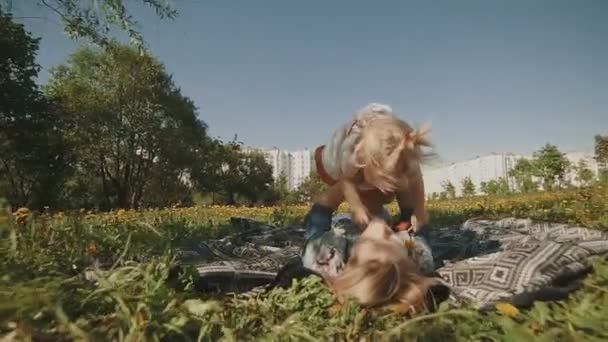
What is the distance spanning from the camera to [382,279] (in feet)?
6.40

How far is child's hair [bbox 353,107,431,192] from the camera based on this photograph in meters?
2.32

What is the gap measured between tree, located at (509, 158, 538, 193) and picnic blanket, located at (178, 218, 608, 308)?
13.2 metres

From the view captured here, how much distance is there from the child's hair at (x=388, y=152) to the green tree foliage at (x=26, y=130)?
57.9 feet

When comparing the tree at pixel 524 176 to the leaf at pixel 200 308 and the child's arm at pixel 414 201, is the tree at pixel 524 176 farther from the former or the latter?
the leaf at pixel 200 308

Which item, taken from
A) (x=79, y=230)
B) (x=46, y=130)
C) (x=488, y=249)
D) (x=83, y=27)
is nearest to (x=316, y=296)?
(x=79, y=230)

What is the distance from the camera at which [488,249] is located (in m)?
3.38

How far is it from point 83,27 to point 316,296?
15.5 feet

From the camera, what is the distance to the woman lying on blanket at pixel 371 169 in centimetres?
233

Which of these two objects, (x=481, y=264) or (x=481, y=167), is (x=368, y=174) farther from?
(x=481, y=167)

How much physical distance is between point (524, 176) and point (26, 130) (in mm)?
18192

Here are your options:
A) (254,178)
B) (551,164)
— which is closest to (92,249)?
(551,164)

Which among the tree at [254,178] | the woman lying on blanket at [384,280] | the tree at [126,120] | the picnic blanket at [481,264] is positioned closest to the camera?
the woman lying on blanket at [384,280]

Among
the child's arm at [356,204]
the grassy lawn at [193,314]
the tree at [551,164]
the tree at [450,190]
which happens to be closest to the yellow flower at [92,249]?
the grassy lawn at [193,314]

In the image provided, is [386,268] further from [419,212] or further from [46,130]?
[46,130]
